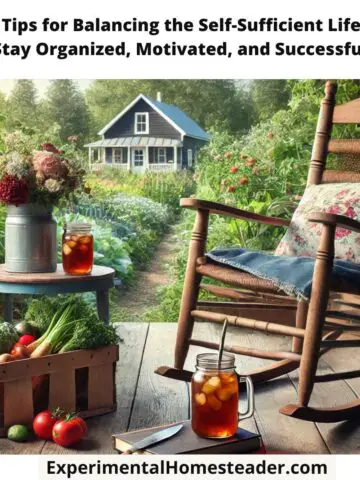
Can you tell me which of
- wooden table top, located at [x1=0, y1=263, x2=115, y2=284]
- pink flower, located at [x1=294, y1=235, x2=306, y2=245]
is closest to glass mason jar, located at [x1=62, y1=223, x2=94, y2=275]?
wooden table top, located at [x1=0, y1=263, x2=115, y2=284]

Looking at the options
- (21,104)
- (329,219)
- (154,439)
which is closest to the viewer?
(154,439)

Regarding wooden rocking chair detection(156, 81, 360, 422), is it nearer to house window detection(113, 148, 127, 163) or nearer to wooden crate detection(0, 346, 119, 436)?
wooden crate detection(0, 346, 119, 436)

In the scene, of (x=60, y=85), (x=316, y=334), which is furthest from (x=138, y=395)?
(x=60, y=85)

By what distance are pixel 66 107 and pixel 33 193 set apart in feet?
6.00

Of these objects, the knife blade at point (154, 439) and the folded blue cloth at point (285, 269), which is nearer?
the knife blade at point (154, 439)

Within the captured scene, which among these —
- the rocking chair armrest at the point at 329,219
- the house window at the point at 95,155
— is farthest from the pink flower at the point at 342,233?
the house window at the point at 95,155

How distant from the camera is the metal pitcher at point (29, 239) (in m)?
2.49

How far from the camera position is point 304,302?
2.67 meters

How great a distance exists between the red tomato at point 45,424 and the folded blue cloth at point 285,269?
28.1 inches

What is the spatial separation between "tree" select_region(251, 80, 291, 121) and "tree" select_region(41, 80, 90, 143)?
93 centimetres

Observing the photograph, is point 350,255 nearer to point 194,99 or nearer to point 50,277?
point 50,277

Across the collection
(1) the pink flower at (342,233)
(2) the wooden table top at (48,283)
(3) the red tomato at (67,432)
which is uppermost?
(1) the pink flower at (342,233)

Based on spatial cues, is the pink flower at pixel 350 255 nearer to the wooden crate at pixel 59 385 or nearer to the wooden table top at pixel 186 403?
the wooden table top at pixel 186 403

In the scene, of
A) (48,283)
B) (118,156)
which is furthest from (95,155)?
(48,283)
